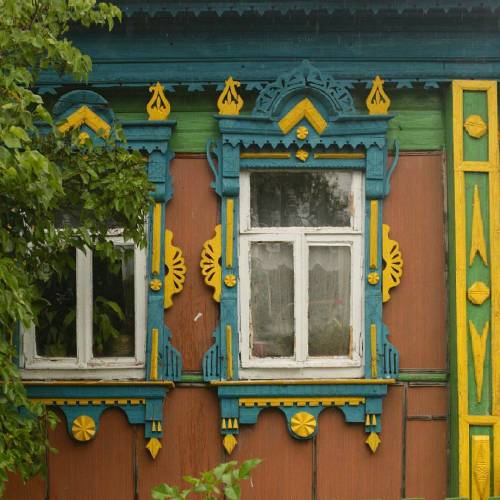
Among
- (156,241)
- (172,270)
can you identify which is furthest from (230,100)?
(172,270)

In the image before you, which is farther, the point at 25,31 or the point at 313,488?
the point at 313,488

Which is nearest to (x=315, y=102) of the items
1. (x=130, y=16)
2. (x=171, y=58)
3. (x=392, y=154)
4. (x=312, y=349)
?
(x=392, y=154)

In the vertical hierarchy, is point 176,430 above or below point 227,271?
below

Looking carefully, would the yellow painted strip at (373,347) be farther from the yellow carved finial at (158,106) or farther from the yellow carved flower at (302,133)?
the yellow carved finial at (158,106)

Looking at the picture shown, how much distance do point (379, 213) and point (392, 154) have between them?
434mm

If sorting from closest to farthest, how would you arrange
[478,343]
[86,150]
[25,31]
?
[25,31]
[86,150]
[478,343]

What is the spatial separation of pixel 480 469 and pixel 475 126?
2279mm

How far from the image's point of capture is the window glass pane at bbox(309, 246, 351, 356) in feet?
17.0

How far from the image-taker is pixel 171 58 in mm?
5152

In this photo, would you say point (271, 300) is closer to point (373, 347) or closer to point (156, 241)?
point (373, 347)

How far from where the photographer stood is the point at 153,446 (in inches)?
198

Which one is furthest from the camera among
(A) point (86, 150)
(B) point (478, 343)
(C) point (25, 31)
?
(B) point (478, 343)

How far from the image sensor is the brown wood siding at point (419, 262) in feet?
16.9

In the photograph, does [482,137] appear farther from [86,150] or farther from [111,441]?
[111,441]
